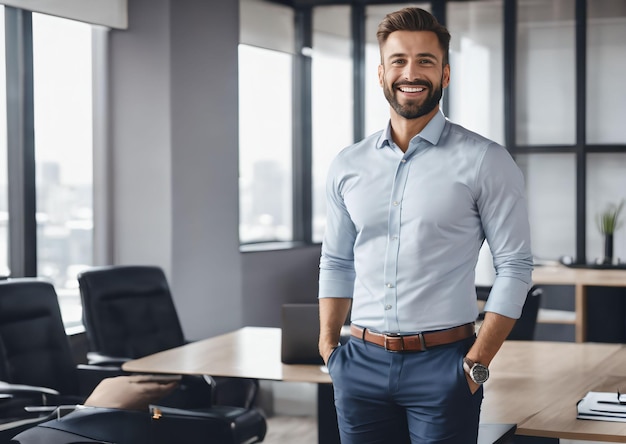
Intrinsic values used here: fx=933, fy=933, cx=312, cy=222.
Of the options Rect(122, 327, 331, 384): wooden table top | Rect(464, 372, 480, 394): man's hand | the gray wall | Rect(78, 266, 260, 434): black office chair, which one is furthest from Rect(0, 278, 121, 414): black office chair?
Rect(464, 372, 480, 394): man's hand

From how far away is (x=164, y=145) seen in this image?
561cm

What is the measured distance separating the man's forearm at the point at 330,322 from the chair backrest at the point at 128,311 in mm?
2073

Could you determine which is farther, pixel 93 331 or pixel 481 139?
pixel 93 331

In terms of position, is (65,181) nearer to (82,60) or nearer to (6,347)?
(82,60)

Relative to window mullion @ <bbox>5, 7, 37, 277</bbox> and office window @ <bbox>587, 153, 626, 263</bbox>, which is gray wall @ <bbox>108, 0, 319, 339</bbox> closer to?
window mullion @ <bbox>5, 7, 37, 277</bbox>

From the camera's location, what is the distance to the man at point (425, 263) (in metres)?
2.12

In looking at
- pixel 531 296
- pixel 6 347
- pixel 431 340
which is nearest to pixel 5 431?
pixel 6 347

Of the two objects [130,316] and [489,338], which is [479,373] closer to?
[489,338]

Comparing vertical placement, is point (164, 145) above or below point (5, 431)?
above

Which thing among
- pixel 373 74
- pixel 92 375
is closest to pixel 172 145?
pixel 92 375

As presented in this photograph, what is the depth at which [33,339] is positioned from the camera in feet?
12.9

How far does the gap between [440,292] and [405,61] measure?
0.55 meters

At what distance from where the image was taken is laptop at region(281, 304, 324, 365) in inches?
141

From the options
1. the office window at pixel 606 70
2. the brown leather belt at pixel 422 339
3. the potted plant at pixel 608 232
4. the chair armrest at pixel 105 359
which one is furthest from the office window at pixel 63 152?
the office window at pixel 606 70
